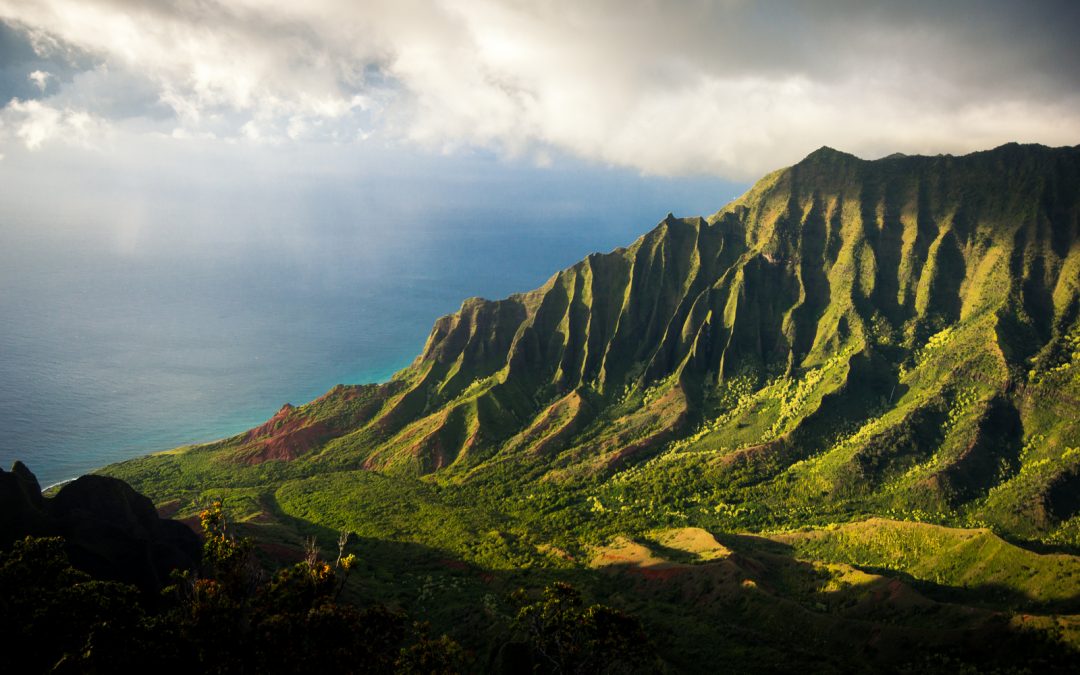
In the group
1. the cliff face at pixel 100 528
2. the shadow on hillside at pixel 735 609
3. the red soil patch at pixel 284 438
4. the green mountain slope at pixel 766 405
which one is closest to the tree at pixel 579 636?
the shadow on hillside at pixel 735 609

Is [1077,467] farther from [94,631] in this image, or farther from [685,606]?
[94,631]

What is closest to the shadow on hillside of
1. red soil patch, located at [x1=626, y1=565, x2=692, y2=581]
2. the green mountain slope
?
red soil patch, located at [x1=626, y1=565, x2=692, y2=581]

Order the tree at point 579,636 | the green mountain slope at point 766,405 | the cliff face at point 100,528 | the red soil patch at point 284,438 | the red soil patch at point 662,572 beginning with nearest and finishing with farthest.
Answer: the tree at point 579,636
the cliff face at point 100,528
the red soil patch at point 662,572
the green mountain slope at point 766,405
the red soil patch at point 284,438

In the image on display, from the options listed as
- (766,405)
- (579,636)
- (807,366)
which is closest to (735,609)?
(579,636)

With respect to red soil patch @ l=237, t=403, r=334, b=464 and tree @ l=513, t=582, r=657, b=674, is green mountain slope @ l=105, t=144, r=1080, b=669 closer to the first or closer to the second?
red soil patch @ l=237, t=403, r=334, b=464

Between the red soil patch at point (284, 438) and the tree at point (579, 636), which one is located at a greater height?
the red soil patch at point (284, 438)

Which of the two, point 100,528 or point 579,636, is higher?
point 100,528

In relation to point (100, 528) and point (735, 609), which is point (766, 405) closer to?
point (735, 609)

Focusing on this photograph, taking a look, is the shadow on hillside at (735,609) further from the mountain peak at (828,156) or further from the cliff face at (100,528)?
the mountain peak at (828,156)
